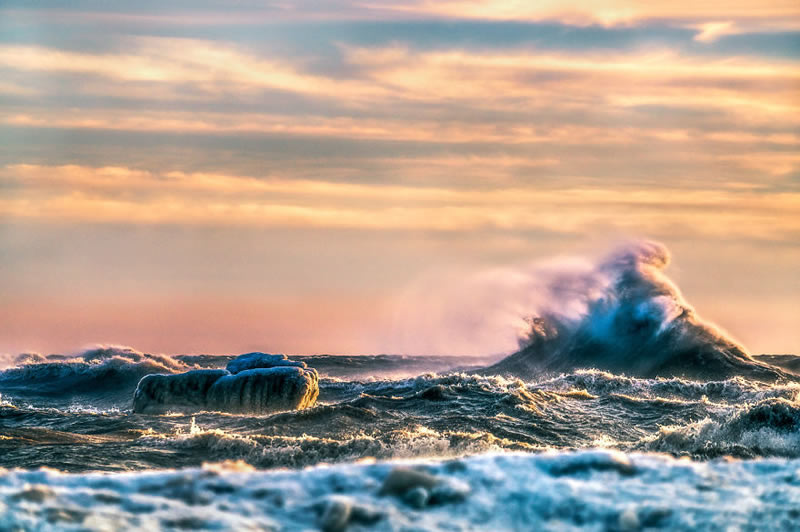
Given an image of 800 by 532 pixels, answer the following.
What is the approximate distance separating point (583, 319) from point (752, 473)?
3983 cm

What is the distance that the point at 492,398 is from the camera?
2267 centimetres

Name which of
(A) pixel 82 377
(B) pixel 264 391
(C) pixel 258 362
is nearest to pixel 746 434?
(B) pixel 264 391

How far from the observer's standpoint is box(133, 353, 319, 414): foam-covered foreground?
23.0 m

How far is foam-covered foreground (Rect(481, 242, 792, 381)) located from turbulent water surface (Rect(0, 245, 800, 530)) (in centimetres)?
11

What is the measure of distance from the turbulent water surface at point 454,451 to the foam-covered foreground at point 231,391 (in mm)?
1488

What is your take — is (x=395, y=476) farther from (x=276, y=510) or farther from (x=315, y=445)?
(x=315, y=445)

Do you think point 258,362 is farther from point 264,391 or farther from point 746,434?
point 746,434

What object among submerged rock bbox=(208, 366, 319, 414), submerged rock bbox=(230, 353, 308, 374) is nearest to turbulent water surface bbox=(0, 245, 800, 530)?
submerged rock bbox=(208, 366, 319, 414)

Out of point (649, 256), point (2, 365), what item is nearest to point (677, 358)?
point (649, 256)

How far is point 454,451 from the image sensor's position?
13.5 metres

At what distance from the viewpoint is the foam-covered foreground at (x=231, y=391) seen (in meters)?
23.0

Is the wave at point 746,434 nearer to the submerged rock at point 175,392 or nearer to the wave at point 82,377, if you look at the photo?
the submerged rock at point 175,392

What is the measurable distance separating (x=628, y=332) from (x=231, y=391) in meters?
23.8

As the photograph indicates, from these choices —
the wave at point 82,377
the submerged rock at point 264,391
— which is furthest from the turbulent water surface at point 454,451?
the submerged rock at point 264,391
